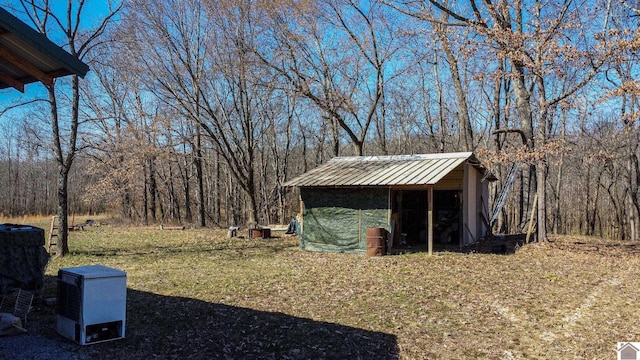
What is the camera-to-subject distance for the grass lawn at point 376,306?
5.70 metres

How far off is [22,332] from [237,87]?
62.6ft

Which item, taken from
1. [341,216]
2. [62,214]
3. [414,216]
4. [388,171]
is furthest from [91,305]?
[414,216]

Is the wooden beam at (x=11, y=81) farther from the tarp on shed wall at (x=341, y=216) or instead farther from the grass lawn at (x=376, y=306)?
the tarp on shed wall at (x=341, y=216)

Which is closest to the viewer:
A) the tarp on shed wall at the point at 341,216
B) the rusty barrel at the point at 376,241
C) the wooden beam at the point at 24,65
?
the wooden beam at the point at 24,65

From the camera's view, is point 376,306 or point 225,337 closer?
point 225,337

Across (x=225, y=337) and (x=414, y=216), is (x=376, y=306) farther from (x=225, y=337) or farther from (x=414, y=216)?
(x=414, y=216)

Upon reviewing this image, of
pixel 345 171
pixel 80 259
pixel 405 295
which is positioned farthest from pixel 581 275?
pixel 80 259

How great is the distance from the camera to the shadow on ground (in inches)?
215

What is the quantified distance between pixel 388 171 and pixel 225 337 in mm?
9890

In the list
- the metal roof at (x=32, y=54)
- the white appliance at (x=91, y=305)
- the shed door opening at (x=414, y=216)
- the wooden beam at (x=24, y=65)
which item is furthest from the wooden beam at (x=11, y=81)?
the shed door opening at (x=414, y=216)

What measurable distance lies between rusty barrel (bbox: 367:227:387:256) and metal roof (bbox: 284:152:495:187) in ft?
4.56

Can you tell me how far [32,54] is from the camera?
5160 mm

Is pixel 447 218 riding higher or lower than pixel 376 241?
higher

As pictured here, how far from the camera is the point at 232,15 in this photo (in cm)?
2120
